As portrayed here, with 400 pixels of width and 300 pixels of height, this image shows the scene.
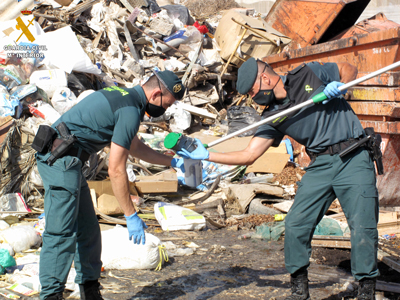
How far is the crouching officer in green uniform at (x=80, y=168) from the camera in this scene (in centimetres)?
252

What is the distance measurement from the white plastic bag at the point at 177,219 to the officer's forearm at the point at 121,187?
2073mm

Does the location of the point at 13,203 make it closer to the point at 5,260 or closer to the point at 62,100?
the point at 5,260

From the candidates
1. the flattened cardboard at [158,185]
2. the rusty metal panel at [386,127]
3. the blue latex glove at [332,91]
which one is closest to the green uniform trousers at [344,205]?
the blue latex glove at [332,91]

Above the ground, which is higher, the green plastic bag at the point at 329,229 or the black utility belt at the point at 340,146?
the black utility belt at the point at 340,146

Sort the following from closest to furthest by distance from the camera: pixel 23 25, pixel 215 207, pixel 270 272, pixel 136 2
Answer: pixel 270 272
pixel 215 207
pixel 23 25
pixel 136 2

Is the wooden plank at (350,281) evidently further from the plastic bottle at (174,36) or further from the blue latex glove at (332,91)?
the plastic bottle at (174,36)

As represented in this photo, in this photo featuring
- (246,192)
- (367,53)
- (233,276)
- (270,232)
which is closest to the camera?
(233,276)

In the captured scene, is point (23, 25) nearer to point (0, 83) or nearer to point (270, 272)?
point (0, 83)

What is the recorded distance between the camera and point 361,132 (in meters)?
2.80

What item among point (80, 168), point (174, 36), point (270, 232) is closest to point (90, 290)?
point (80, 168)

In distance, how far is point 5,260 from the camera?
353cm

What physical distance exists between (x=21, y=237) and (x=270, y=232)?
2.71 metres

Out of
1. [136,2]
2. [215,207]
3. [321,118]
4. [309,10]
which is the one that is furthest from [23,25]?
[321,118]

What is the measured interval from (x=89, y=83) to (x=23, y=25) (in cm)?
155
